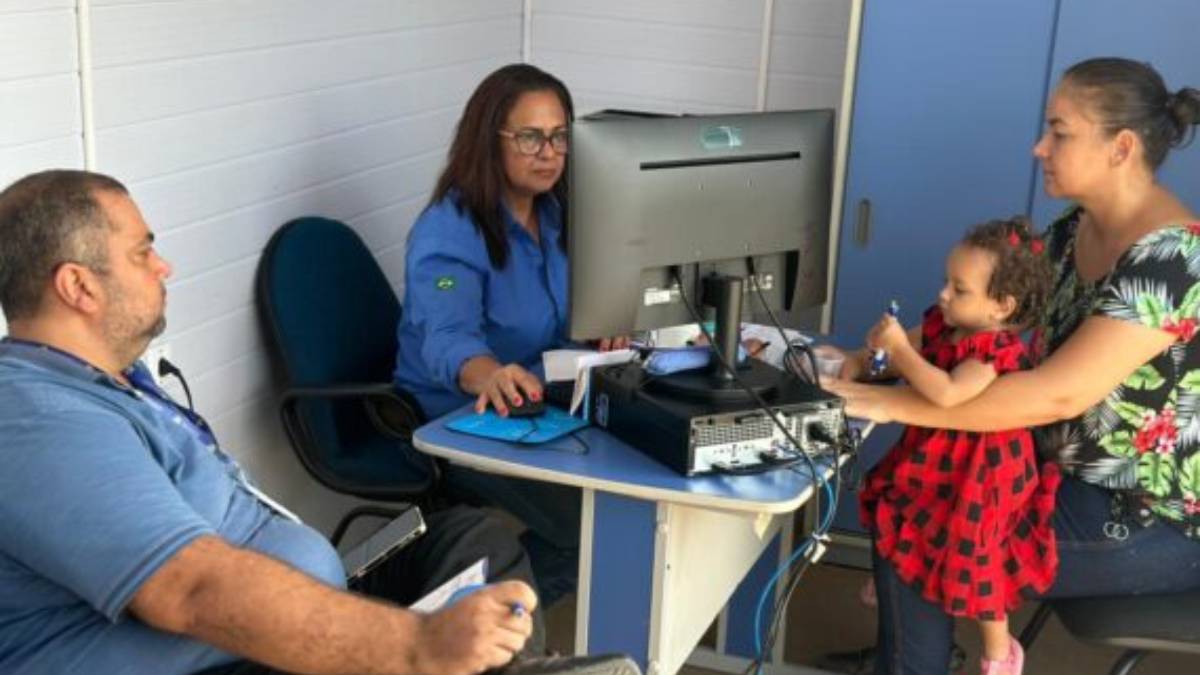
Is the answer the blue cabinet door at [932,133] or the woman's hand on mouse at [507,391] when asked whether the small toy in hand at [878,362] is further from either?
the blue cabinet door at [932,133]

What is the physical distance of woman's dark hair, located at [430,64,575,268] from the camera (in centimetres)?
284

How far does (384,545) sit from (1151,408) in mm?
1306

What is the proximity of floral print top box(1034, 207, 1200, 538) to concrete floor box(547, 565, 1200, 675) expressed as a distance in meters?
0.85

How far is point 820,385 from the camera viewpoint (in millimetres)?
2406

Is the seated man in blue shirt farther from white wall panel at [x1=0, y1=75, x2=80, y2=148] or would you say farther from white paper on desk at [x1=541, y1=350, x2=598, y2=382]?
white paper on desk at [x1=541, y1=350, x2=598, y2=382]

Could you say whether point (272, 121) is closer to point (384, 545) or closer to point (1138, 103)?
point (384, 545)

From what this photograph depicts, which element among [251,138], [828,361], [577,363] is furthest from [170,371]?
[828,361]

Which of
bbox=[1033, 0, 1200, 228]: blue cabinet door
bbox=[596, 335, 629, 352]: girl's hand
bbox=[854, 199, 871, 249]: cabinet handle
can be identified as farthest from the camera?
bbox=[854, 199, 871, 249]: cabinet handle

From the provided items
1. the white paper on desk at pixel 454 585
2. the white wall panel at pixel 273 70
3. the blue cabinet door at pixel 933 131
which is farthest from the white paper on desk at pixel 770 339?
the white wall panel at pixel 273 70

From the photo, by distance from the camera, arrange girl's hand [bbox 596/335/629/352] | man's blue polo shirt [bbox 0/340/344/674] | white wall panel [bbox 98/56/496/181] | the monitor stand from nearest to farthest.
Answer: man's blue polo shirt [bbox 0/340/344/674], the monitor stand, white wall panel [bbox 98/56/496/181], girl's hand [bbox 596/335/629/352]

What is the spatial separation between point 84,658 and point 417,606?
48 cm

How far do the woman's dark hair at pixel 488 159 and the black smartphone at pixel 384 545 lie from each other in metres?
0.74

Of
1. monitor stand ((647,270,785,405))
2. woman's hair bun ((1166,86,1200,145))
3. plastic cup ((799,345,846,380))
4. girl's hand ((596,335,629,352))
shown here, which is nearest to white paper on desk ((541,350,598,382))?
girl's hand ((596,335,629,352))

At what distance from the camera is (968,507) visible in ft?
7.77
